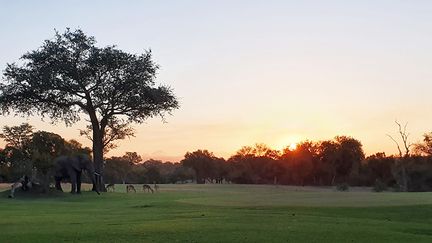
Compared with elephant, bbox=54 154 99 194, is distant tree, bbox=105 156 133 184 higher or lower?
higher

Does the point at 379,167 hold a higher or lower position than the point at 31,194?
higher

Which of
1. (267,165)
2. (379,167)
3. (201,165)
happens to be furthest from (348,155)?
(201,165)

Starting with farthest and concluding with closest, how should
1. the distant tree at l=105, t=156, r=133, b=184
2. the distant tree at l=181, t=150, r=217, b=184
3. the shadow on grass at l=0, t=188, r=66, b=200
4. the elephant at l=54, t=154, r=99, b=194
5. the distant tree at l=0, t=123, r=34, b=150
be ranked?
the distant tree at l=181, t=150, r=217, b=184, the distant tree at l=105, t=156, r=133, b=184, the distant tree at l=0, t=123, r=34, b=150, the elephant at l=54, t=154, r=99, b=194, the shadow on grass at l=0, t=188, r=66, b=200

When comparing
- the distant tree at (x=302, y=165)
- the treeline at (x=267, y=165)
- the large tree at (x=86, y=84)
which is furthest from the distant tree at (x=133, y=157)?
the large tree at (x=86, y=84)

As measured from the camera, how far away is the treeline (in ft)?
231

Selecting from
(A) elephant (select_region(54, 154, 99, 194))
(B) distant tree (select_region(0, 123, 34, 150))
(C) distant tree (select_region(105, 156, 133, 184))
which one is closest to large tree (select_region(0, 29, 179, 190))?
(A) elephant (select_region(54, 154, 99, 194))

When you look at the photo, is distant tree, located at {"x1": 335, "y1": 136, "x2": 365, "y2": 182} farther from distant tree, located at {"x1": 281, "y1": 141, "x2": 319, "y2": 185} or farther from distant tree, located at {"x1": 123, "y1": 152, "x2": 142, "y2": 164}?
distant tree, located at {"x1": 123, "y1": 152, "x2": 142, "y2": 164}

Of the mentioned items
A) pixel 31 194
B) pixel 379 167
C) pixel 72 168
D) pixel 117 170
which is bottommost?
pixel 31 194

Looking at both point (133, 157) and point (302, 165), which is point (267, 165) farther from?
point (133, 157)

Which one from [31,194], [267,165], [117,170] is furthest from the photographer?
[117,170]

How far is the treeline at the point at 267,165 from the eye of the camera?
70312mm

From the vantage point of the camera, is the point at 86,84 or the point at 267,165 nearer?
the point at 86,84

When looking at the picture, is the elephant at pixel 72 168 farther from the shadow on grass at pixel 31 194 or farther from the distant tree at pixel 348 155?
the distant tree at pixel 348 155

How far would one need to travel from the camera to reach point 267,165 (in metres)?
130
